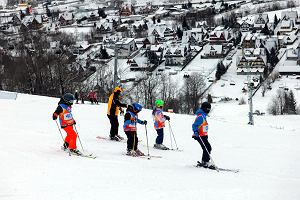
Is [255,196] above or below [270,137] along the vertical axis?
above

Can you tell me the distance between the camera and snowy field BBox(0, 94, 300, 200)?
17.9 ft

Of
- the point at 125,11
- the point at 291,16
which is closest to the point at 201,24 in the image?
the point at 291,16

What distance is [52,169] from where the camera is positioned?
634 cm

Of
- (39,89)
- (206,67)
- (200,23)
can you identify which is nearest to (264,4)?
(200,23)

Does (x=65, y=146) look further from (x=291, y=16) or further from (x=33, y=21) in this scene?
(x=33, y=21)

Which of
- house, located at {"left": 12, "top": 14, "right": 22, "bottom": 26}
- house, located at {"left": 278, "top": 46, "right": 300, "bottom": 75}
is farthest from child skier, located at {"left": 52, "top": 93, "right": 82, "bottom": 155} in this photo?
house, located at {"left": 12, "top": 14, "right": 22, "bottom": 26}

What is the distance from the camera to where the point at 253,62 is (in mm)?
59281

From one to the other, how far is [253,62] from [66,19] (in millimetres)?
65321

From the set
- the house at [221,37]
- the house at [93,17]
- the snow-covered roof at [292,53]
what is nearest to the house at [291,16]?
the house at [221,37]

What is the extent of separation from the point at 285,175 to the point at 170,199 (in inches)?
112

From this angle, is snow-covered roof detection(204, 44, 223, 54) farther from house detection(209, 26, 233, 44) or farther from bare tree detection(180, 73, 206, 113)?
bare tree detection(180, 73, 206, 113)

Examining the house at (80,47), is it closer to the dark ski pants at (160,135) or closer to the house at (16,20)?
the house at (16,20)

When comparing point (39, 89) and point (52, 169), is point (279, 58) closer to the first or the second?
point (39, 89)

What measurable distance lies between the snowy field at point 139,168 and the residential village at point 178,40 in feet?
79.7
